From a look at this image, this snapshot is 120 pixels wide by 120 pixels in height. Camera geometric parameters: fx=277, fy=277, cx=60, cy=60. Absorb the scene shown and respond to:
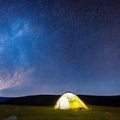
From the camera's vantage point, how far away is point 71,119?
2628 cm

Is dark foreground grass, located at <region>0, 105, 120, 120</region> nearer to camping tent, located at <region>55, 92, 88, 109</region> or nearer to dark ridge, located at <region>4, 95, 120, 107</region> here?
camping tent, located at <region>55, 92, 88, 109</region>

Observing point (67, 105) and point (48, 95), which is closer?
point (67, 105)

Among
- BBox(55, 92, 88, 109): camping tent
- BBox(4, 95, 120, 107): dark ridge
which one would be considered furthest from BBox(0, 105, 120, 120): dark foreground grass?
BBox(4, 95, 120, 107): dark ridge

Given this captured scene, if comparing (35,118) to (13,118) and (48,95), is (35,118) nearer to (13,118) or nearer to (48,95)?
(13,118)

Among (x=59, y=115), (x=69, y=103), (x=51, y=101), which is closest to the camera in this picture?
(x=59, y=115)

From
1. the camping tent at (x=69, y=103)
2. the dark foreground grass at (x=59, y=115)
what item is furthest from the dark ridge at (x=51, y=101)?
the dark foreground grass at (x=59, y=115)

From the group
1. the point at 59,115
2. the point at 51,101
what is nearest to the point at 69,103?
the point at 59,115

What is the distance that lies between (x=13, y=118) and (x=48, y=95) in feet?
321

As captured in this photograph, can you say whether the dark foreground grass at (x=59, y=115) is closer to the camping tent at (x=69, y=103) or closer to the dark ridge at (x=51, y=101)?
the camping tent at (x=69, y=103)

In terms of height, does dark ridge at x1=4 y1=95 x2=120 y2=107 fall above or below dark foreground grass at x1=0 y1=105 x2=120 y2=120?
above

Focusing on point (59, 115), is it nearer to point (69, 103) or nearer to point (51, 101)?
point (69, 103)

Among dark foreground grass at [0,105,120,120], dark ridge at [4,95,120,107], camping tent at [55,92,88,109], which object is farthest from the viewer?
dark ridge at [4,95,120,107]

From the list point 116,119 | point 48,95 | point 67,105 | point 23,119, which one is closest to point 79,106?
point 67,105

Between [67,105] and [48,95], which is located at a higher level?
[48,95]
